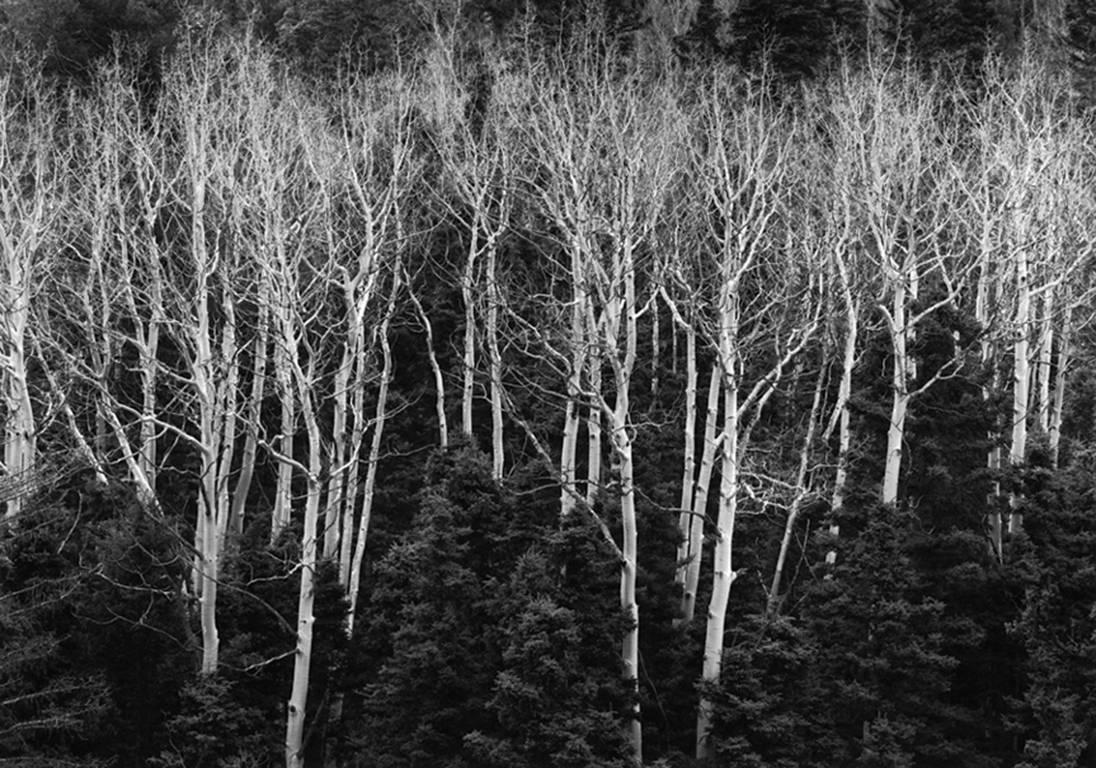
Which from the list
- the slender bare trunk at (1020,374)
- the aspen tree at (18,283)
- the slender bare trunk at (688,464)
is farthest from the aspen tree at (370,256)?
the slender bare trunk at (1020,374)

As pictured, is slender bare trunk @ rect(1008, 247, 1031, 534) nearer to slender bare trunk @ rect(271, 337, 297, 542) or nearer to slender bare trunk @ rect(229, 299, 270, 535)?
slender bare trunk @ rect(271, 337, 297, 542)

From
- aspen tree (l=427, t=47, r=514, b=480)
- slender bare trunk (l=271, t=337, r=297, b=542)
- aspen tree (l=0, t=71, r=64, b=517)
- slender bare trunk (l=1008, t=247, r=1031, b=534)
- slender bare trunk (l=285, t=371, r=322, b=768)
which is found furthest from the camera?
aspen tree (l=427, t=47, r=514, b=480)

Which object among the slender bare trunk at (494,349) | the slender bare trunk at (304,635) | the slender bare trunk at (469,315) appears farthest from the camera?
the slender bare trunk at (469,315)

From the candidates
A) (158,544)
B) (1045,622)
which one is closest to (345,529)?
(158,544)

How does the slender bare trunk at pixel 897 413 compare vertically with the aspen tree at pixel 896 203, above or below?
below

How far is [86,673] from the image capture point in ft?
50.6

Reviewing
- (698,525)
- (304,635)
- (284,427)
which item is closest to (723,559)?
(698,525)

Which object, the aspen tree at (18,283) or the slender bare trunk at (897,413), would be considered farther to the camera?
the slender bare trunk at (897,413)

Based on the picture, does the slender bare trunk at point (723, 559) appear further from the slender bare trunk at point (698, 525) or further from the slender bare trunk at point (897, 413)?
the slender bare trunk at point (897, 413)

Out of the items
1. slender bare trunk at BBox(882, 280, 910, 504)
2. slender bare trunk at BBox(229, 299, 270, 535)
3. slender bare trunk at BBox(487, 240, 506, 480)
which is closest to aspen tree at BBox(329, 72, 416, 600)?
slender bare trunk at BBox(229, 299, 270, 535)

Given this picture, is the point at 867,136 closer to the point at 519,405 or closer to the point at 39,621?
the point at 519,405

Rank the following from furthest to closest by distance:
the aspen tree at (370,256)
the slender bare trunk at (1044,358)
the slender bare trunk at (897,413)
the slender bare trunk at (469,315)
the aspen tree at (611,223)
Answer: the slender bare trunk at (469,315) → the slender bare trunk at (1044,358) → the aspen tree at (370,256) → the slender bare trunk at (897,413) → the aspen tree at (611,223)

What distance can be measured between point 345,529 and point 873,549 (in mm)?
9508

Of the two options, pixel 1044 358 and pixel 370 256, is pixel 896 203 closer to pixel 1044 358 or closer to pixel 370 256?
pixel 1044 358
